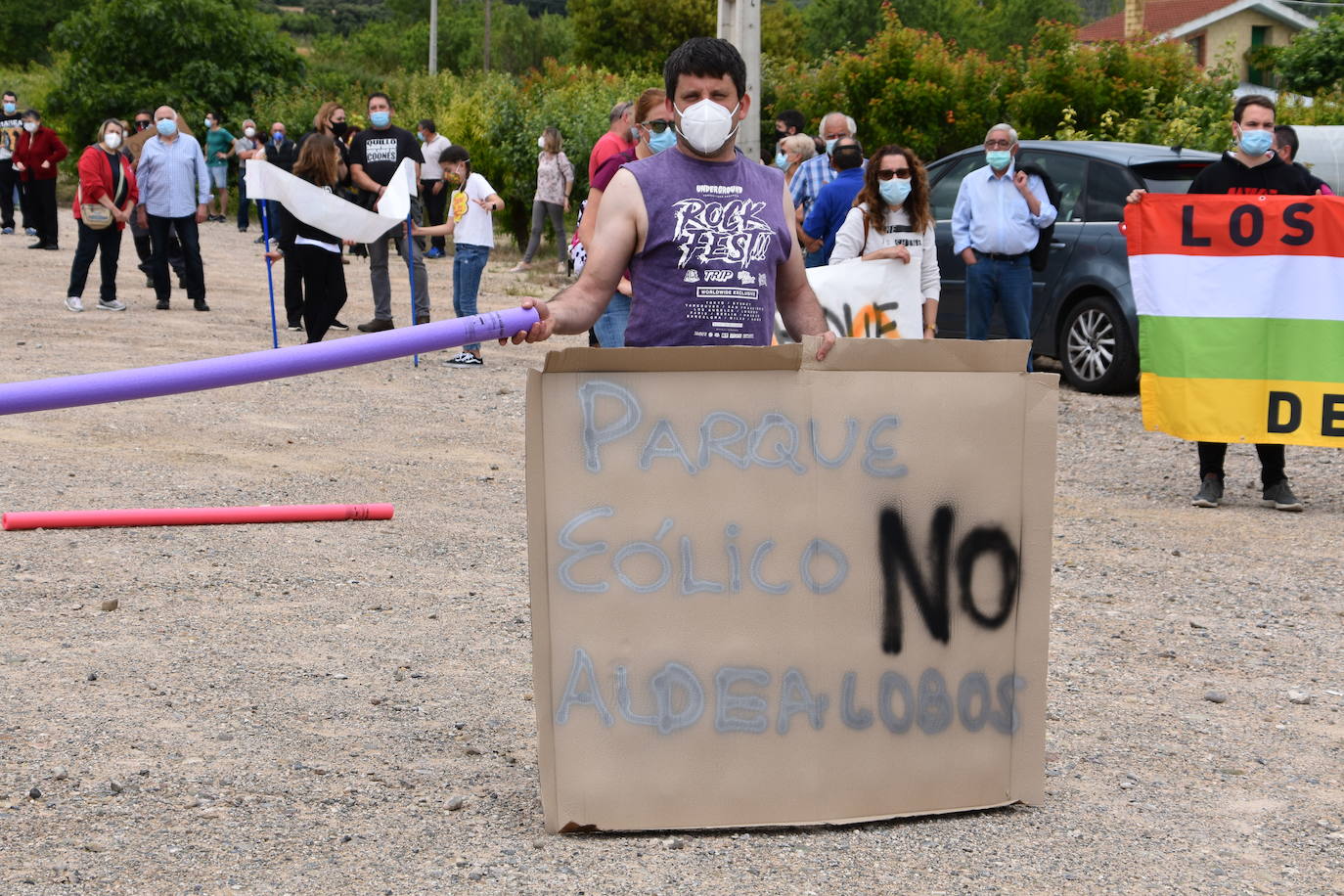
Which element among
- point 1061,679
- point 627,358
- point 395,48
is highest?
point 395,48

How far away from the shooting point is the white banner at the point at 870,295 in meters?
9.17

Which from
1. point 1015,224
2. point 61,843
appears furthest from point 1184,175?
point 61,843

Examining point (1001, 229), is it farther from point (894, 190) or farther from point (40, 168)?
point (40, 168)

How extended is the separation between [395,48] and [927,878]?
8280 cm

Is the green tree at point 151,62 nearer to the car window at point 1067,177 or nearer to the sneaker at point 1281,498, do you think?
the car window at point 1067,177

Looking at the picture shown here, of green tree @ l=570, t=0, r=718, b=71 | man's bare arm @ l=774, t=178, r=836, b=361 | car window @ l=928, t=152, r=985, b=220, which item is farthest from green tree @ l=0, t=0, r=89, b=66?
man's bare arm @ l=774, t=178, r=836, b=361

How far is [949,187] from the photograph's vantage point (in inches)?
497

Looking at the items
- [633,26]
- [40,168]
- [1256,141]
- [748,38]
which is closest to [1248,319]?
Result: [1256,141]

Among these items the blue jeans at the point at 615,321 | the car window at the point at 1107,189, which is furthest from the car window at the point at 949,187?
the blue jeans at the point at 615,321

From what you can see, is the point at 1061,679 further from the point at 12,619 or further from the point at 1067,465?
the point at 1067,465

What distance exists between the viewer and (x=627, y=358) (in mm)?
3729

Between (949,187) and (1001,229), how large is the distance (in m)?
2.51

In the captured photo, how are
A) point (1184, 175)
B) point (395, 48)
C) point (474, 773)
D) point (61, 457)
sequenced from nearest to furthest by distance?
point (474, 773) → point (61, 457) → point (1184, 175) → point (395, 48)

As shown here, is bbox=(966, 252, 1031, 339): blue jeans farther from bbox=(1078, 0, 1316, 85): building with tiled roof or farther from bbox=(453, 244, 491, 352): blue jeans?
bbox=(1078, 0, 1316, 85): building with tiled roof
